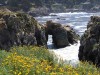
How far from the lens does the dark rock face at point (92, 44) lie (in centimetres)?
3022

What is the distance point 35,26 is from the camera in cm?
3988

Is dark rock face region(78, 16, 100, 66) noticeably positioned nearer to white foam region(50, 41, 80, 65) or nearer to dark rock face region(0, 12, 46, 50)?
white foam region(50, 41, 80, 65)

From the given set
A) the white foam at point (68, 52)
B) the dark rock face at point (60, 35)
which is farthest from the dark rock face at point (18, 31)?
the dark rock face at point (60, 35)

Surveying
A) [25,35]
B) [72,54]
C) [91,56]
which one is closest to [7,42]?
[25,35]

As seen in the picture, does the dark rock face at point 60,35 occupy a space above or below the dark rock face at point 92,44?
below

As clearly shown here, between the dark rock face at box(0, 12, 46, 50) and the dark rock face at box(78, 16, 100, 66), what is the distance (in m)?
5.85

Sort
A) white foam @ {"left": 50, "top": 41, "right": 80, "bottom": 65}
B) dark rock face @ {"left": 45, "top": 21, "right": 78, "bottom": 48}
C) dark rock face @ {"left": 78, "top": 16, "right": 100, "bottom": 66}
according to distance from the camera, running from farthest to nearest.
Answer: dark rock face @ {"left": 45, "top": 21, "right": 78, "bottom": 48}
white foam @ {"left": 50, "top": 41, "right": 80, "bottom": 65}
dark rock face @ {"left": 78, "top": 16, "right": 100, "bottom": 66}

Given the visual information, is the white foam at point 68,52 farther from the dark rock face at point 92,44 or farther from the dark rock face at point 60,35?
the dark rock face at point 92,44

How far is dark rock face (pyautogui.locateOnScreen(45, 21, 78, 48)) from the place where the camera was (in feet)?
150

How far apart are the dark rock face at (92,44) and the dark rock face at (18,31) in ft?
19.2

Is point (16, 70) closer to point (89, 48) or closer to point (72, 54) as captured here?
point (89, 48)

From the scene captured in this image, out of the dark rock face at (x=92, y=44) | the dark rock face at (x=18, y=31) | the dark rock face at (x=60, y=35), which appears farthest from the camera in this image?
the dark rock face at (x=60, y=35)

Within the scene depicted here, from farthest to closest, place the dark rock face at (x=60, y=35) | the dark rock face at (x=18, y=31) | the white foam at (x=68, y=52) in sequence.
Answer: the dark rock face at (x=60, y=35) → the white foam at (x=68, y=52) → the dark rock face at (x=18, y=31)

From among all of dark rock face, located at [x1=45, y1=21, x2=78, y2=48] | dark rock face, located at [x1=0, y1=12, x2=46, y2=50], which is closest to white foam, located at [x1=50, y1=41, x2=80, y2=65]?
dark rock face, located at [x1=45, y1=21, x2=78, y2=48]
